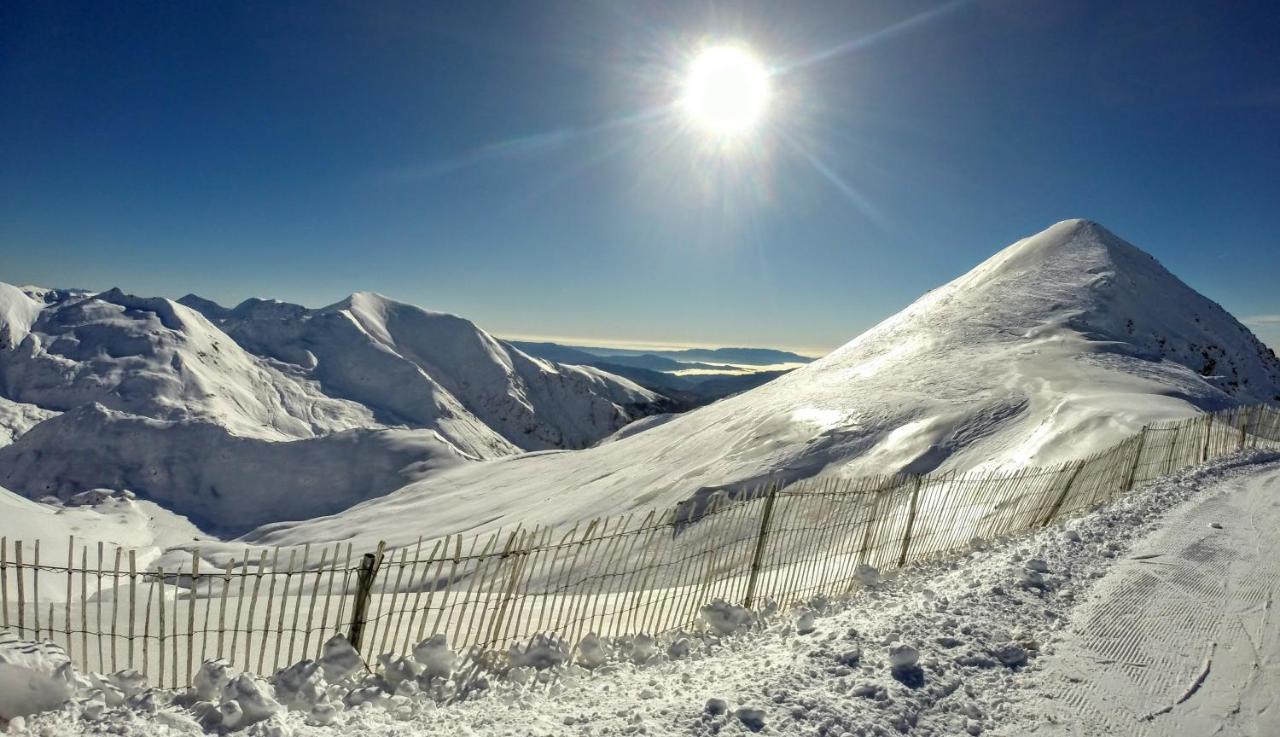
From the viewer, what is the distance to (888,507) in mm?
9703

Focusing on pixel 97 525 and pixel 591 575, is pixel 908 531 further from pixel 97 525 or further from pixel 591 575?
pixel 97 525

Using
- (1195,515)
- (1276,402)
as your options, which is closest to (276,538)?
(1195,515)

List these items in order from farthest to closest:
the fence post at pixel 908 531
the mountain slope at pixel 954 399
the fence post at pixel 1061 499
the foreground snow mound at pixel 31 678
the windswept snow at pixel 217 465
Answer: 1. the windswept snow at pixel 217 465
2. the mountain slope at pixel 954 399
3. the fence post at pixel 1061 499
4. the fence post at pixel 908 531
5. the foreground snow mound at pixel 31 678

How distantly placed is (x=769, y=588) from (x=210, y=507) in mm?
69790

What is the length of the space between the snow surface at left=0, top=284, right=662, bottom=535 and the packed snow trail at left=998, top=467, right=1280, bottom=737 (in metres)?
59.6

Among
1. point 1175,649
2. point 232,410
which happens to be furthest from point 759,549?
point 232,410

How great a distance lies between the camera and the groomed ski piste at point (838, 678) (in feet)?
15.7

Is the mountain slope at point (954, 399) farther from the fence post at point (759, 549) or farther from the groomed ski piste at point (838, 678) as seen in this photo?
the fence post at point (759, 549)

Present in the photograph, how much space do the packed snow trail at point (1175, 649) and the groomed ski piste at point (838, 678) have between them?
0.02 meters

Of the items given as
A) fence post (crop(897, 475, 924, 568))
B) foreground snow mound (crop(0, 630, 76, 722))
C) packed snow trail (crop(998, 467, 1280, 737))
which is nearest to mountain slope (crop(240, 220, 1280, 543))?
packed snow trail (crop(998, 467, 1280, 737))

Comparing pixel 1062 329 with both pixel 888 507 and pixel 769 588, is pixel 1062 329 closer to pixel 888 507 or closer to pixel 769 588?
pixel 888 507

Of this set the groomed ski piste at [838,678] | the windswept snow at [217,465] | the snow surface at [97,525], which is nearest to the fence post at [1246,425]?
the groomed ski piste at [838,678]

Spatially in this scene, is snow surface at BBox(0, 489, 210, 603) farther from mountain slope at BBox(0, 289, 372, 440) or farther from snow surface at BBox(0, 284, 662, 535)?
mountain slope at BBox(0, 289, 372, 440)

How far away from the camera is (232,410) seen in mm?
118938
